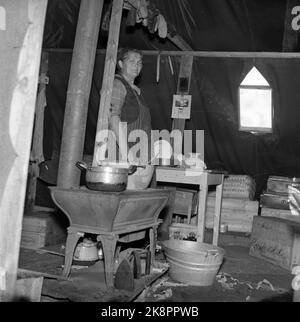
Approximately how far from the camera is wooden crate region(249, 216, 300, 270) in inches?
180

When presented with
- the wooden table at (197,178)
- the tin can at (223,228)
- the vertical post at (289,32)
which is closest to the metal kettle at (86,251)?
the wooden table at (197,178)

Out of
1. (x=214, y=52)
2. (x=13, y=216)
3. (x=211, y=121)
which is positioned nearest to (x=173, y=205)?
(x=211, y=121)

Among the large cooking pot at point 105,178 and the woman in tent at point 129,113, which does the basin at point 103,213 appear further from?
the woman in tent at point 129,113

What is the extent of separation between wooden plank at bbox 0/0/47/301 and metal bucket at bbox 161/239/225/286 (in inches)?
73.6

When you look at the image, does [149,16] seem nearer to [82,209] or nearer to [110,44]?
[110,44]

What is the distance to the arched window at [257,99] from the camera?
552 cm

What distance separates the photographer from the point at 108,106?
11.6ft

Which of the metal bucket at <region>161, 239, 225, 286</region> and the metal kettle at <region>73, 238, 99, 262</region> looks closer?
the metal bucket at <region>161, 239, 225, 286</region>

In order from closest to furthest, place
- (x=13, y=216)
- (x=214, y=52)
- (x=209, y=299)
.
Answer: (x=13, y=216)
(x=209, y=299)
(x=214, y=52)

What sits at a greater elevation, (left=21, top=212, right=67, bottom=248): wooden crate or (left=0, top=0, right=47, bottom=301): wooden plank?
(left=0, top=0, right=47, bottom=301): wooden plank

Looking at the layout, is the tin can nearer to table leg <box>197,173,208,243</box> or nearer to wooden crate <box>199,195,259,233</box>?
wooden crate <box>199,195,259,233</box>

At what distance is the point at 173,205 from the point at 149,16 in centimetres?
268

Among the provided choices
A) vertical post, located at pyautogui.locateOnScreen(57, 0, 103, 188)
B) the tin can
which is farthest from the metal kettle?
the tin can

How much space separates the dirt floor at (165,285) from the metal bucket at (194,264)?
7 centimetres
